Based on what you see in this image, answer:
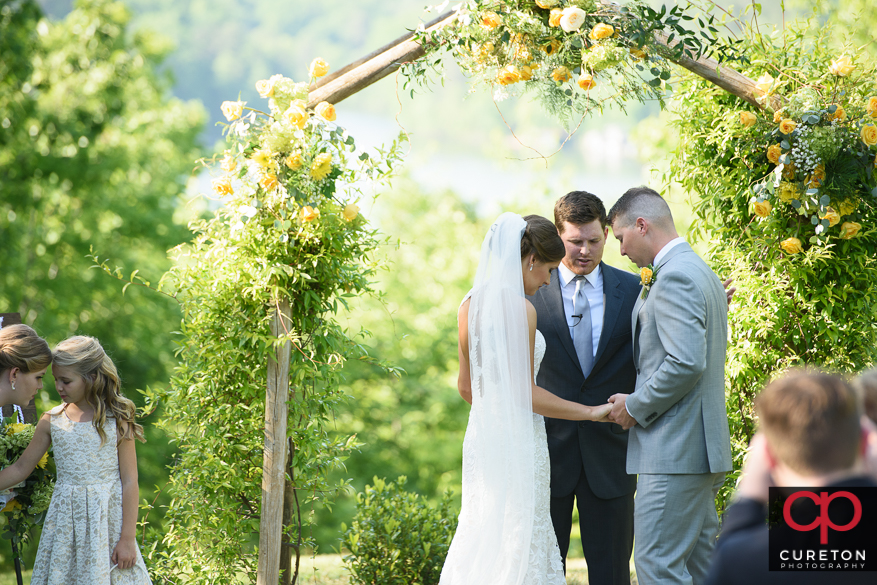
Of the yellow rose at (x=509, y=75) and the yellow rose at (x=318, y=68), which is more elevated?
the yellow rose at (x=318, y=68)

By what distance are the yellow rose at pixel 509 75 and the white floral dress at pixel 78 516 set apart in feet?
8.35

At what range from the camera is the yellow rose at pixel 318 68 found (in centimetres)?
376

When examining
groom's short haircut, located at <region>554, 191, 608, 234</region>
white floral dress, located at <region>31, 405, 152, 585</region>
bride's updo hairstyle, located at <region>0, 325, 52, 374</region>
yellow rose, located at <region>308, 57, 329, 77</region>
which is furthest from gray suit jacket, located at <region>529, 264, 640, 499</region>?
bride's updo hairstyle, located at <region>0, 325, 52, 374</region>

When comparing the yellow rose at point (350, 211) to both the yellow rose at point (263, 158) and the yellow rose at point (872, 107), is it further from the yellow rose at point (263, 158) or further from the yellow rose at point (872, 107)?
the yellow rose at point (872, 107)

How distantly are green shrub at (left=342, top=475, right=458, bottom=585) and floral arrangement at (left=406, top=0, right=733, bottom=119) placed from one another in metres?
Result: 2.75

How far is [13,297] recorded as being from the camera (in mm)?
11539

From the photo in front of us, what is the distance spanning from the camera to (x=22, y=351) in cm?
318

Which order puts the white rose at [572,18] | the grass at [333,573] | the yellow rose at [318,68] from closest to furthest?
the white rose at [572,18] < the yellow rose at [318,68] < the grass at [333,573]

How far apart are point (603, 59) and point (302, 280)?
6.35 feet

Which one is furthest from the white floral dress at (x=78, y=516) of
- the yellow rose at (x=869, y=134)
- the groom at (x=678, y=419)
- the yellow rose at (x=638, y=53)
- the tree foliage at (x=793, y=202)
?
the yellow rose at (x=869, y=134)

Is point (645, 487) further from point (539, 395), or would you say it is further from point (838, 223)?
point (838, 223)

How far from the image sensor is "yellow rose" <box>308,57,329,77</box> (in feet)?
12.3

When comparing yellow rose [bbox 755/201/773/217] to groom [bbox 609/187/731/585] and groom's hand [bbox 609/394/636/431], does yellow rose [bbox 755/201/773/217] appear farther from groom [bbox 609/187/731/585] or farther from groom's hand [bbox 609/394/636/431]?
groom's hand [bbox 609/394/636/431]
